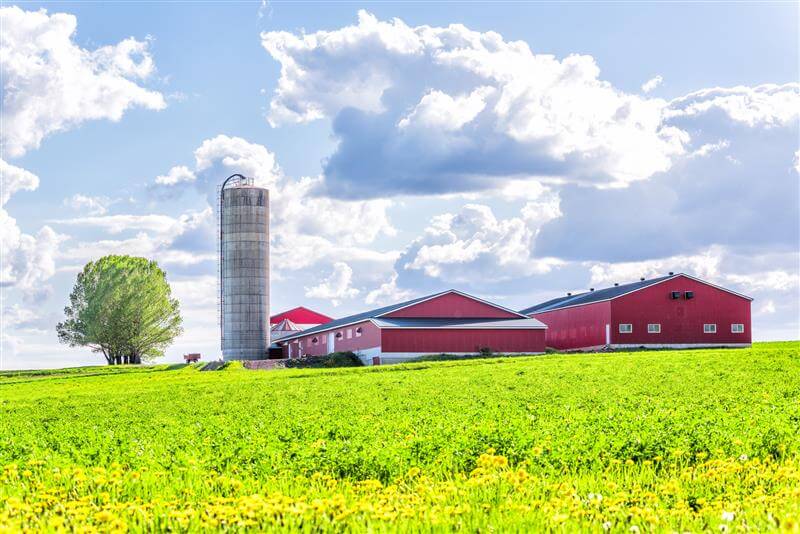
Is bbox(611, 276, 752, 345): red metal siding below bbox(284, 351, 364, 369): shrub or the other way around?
the other way around

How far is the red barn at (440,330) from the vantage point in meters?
63.2

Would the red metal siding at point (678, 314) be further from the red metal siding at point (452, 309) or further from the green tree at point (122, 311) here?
the green tree at point (122, 311)

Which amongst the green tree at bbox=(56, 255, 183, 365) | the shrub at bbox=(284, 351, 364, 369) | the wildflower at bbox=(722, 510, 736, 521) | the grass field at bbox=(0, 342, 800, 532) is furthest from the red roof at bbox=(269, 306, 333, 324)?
the wildflower at bbox=(722, 510, 736, 521)

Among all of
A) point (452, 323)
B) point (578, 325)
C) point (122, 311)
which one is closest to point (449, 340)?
point (452, 323)

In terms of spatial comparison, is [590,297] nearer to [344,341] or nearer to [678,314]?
[678,314]

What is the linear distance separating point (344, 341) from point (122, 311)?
26766 mm

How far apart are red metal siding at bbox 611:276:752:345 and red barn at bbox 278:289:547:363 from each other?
6731 millimetres

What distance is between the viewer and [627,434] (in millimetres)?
13422

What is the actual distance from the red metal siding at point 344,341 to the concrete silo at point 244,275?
4637mm

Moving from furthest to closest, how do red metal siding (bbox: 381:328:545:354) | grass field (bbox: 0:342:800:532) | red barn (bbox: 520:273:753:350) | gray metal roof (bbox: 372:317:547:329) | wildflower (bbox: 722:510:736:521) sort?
1. red barn (bbox: 520:273:753:350)
2. gray metal roof (bbox: 372:317:547:329)
3. red metal siding (bbox: 381:328:545:354)
4. grass field (bbox: 0:342:800:532)
5. wildflower (bbox: 722:510:736:521)

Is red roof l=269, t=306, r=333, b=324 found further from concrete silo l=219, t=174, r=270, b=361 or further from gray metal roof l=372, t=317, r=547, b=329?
gray metal roof l=372, t=317, r=547, b=329

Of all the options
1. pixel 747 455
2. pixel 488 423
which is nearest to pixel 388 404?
pixel 488 423

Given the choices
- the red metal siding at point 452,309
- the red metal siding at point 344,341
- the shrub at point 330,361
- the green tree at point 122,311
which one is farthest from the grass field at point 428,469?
the green tree at point 122,311

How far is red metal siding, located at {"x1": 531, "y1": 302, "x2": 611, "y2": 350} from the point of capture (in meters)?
68.4
